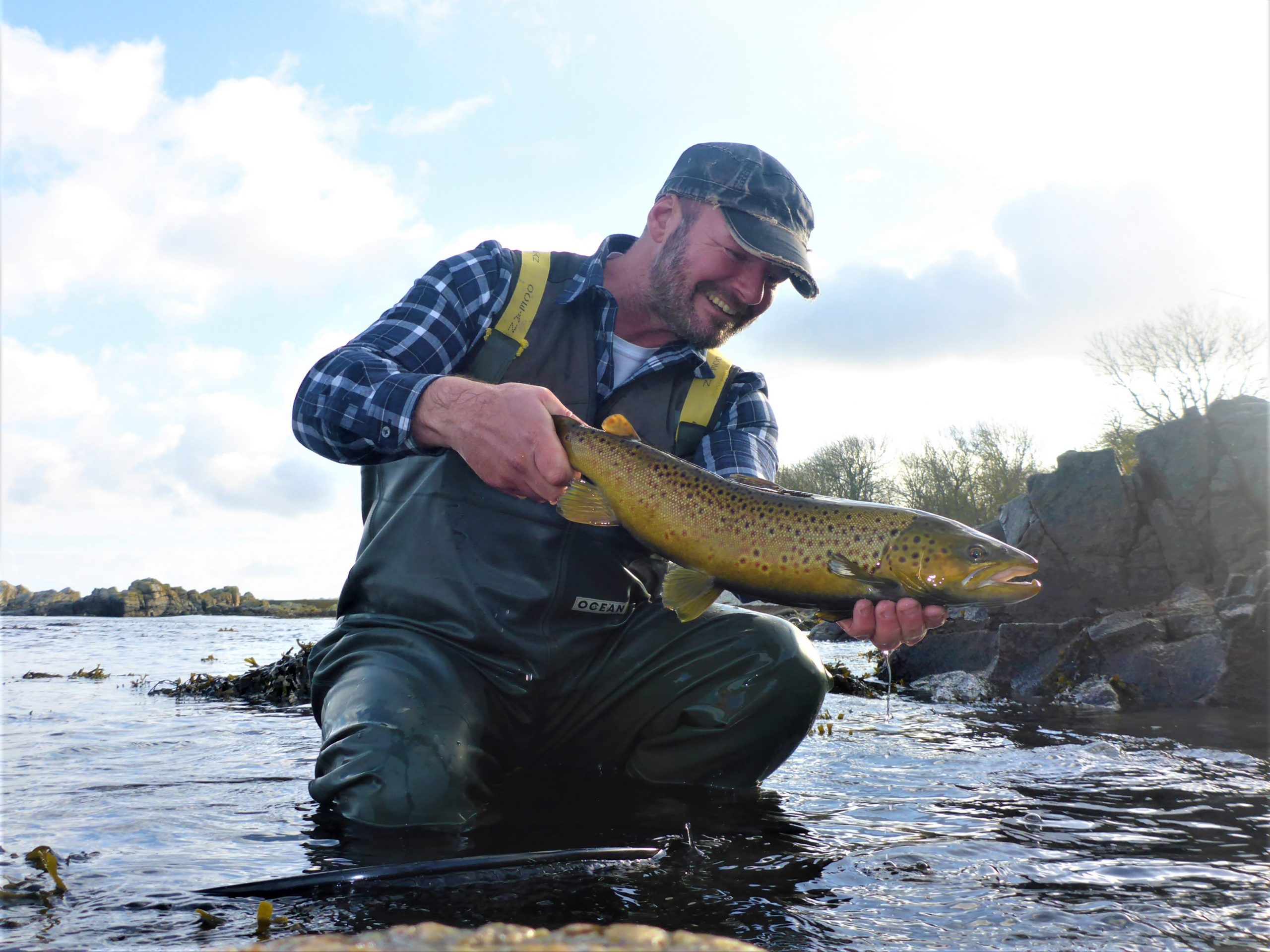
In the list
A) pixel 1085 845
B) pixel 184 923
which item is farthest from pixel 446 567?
pixel 1085 845

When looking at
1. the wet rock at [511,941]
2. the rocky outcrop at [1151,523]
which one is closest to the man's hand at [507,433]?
the wet rock at [511,941]

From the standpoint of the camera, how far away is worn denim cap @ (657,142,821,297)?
15.2 feet

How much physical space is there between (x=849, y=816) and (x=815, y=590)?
912mm

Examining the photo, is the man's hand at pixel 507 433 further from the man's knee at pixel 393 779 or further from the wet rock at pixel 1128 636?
the wet rock at pixel 1128 636

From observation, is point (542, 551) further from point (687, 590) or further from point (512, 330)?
point (512, 330)

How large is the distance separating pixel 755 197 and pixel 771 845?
3.13 m

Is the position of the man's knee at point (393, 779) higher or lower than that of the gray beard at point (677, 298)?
lower

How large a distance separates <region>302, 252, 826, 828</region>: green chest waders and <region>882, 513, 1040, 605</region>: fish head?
2.78 feet

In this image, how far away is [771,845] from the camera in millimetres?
3150

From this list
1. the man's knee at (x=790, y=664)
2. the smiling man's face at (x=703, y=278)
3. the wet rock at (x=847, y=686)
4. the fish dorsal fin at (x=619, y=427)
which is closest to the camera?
the fish dorsal fin at (x=619, y=427)

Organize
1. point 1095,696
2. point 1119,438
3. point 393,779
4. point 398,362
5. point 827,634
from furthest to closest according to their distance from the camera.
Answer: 1. point 1119,438
2. point 827,634
3. point 1095,696
4. point 398,362
5. point 393,779

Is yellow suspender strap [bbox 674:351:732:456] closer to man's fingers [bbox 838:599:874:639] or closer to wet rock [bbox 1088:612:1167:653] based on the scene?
man's fingers [bbox 838:599:874:639]

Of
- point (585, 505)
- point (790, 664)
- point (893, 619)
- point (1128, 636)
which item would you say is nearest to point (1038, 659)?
point (1128, 636)

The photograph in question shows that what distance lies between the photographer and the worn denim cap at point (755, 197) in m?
4.63
